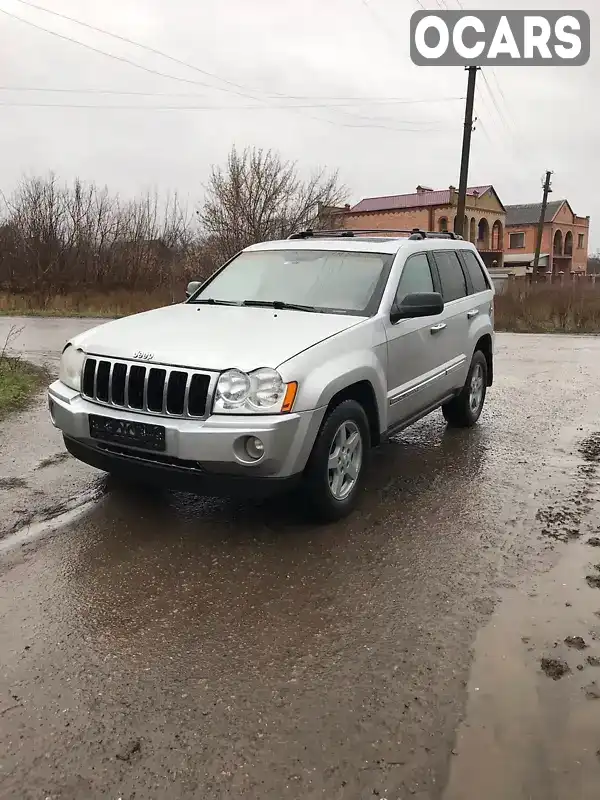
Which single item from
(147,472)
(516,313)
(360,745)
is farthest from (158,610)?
(516,313)

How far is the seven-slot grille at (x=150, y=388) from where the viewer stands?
3984mm

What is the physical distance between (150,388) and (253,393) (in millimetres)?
624

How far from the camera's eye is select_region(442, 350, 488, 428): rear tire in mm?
7027

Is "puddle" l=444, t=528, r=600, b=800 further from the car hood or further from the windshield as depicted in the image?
the windshield

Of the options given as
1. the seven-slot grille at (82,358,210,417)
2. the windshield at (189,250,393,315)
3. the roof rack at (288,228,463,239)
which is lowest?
the seven-slot grille at (82,358,210,417)

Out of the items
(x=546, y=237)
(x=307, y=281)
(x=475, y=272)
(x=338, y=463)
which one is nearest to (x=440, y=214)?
(x=546, y=237)

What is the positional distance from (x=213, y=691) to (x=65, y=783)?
0.66 m

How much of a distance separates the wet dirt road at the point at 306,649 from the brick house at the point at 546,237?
61.3 m

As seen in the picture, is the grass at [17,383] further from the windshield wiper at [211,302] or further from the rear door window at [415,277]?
the rear door window at [415,277]

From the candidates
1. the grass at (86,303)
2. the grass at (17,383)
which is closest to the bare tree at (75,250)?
the grass at (86,303)

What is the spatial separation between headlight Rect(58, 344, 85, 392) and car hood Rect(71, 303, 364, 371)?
64mm

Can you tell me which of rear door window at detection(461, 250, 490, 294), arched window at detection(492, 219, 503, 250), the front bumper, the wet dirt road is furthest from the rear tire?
arched window at detection(492, 219, 503, 250)

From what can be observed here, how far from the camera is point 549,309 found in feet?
71.7

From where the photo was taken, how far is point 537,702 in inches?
108
